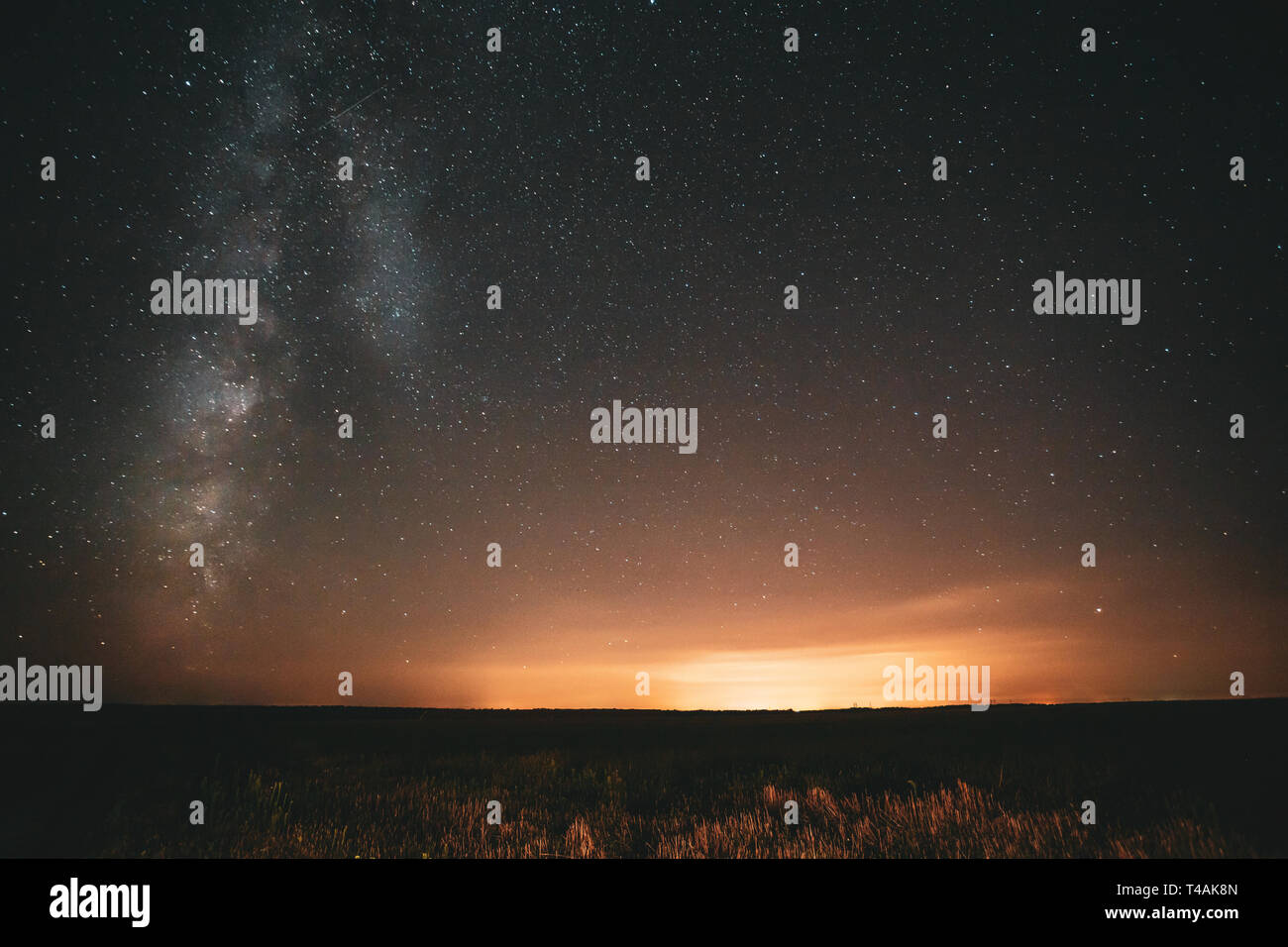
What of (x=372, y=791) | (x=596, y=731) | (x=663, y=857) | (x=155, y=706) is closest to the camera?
(x=663, y=857)

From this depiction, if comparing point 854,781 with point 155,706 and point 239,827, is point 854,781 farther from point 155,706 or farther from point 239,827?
point 155,706

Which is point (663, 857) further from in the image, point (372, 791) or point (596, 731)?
point (596, 731)

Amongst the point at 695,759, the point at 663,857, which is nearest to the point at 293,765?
the point at 695,759

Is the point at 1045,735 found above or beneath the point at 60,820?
beneath

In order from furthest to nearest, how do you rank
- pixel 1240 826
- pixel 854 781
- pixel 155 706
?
1. pixel 155 706
2. pixel 854 781
3. pixel 1240 826

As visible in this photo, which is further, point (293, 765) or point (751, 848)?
point (293, 765)

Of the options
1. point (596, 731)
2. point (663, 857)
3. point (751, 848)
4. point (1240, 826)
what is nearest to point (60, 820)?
point (663, 857)
